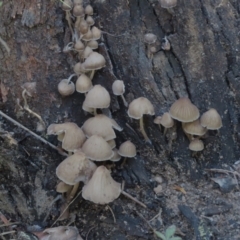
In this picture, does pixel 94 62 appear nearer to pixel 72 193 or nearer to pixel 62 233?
pixel 72 193

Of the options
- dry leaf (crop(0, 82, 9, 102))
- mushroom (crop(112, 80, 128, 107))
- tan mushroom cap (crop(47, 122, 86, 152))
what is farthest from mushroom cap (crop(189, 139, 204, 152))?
dry leaf (crop(0, 82, 9, 102))

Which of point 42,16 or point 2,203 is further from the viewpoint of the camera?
point 2,203

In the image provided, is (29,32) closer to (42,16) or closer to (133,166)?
(42,16)

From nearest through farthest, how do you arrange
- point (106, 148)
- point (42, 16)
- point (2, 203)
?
1. point (106, 148)
2. point (42, 16)
3. point (2, 203)

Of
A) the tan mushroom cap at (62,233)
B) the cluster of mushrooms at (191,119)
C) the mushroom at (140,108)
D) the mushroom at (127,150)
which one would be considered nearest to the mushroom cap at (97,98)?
the mushroom at (140,108)

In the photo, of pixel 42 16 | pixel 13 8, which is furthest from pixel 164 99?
pixel 13 8

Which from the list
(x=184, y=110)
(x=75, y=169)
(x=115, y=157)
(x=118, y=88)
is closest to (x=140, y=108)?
(x=118, y=88)

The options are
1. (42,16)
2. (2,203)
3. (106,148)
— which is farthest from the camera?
(2,203)
